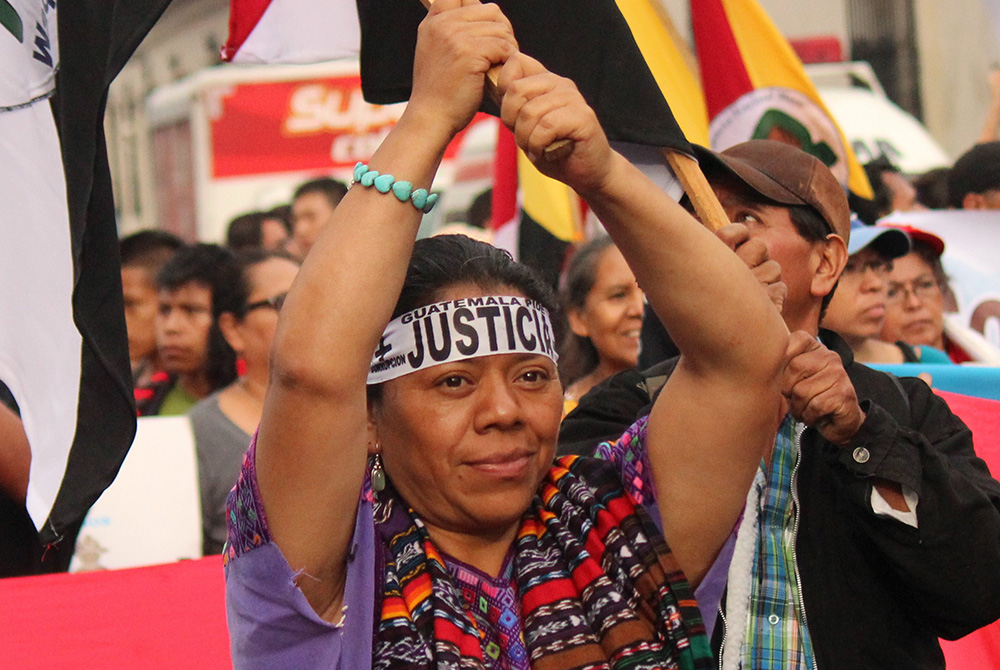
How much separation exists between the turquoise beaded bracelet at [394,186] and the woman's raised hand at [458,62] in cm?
11

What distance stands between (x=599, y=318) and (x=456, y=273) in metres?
2.94

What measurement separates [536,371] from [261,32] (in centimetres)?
104

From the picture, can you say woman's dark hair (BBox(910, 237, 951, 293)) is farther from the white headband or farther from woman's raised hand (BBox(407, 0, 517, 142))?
woman's raised hand (BBox(407, 0, 517, 142))

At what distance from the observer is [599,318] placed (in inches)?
200

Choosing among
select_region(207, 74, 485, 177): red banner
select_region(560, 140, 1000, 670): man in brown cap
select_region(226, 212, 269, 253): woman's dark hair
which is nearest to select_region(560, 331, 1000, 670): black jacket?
select_region(560, 140, 1000, 670): man in brown cap

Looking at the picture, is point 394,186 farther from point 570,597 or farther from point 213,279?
point 213,279

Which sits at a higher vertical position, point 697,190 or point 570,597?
point 697,190

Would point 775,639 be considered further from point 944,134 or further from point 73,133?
point 944,134

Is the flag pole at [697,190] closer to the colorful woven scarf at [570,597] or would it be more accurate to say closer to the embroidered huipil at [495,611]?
the colorful woven scarf at [570,597]

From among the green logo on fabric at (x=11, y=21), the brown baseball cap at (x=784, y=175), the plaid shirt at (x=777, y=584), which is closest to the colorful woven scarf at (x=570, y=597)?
the plaid shirt at (x=777, y=584)

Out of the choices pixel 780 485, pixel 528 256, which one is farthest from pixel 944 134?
pixel 780 485

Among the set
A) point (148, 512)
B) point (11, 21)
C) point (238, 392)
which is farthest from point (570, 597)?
point (238, 392)

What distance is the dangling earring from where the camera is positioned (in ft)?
7.04

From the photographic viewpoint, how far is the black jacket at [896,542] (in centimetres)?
230
